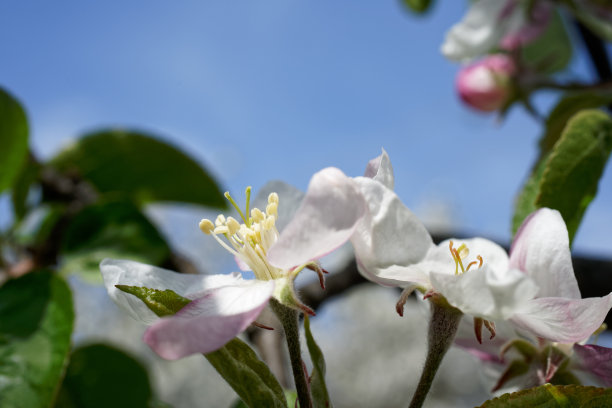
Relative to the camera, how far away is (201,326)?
452 mm

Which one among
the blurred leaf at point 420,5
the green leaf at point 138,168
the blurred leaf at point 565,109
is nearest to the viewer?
the blurred leaf at point 565,109

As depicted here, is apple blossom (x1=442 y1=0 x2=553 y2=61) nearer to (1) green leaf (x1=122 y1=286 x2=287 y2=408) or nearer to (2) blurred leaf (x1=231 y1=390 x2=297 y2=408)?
(2) blurred leaf (x1=231 y1=390 x2=297 y2=408)

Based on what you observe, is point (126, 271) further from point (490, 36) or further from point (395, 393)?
point (395, 393)

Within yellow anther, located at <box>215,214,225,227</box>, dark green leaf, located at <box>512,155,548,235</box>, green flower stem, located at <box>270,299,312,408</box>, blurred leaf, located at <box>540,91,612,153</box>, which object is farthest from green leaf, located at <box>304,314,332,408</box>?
blurred leaf, located at <box>540,91,612,153</box>

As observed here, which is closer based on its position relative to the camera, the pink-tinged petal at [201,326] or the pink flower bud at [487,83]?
the pink-tinged petal at [201,326]

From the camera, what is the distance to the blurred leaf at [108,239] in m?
1.21

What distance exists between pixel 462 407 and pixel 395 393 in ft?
2.26

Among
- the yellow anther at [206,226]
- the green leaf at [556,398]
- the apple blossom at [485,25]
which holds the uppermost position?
the apple blossom at [485,25]

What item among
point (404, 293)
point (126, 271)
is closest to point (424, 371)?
point (404, 293)

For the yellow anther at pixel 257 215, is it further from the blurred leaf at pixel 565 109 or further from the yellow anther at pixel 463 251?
the blurred leaf at pixel 565 109

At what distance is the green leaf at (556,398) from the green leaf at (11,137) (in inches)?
43.1

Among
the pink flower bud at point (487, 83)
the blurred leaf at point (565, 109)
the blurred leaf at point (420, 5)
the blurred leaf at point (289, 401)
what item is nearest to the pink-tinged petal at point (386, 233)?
the blurred leaf at point (289, 401)

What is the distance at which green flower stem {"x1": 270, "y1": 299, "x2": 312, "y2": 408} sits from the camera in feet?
1.69

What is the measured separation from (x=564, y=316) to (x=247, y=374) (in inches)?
9.5
